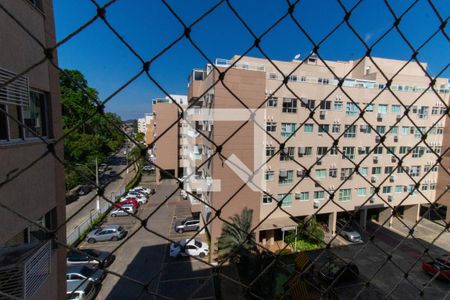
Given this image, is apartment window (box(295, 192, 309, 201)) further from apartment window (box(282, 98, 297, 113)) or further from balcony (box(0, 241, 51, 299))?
balcony (box(0, 241, 51, 299))

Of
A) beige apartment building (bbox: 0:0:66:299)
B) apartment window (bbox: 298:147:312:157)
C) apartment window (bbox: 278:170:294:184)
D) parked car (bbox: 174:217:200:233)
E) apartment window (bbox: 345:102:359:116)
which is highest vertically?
apartment window (bbox: 345:102:359:116)

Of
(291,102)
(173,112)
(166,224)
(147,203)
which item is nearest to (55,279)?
(291,102)

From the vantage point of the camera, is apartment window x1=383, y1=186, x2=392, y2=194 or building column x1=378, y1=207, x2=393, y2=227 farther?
building column x1=378, y1=207, x2=393, y2=227

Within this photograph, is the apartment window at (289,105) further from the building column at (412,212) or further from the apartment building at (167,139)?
the building column at (412,212)

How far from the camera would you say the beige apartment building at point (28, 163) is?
78 cm

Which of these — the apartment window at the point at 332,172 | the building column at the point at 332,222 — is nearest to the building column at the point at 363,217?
the building column at the point at 332,222

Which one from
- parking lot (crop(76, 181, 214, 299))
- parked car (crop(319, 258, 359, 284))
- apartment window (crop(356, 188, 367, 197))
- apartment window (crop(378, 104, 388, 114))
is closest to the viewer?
parked car (crop(319, 258, 359, 284))

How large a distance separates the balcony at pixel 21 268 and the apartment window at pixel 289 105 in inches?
226

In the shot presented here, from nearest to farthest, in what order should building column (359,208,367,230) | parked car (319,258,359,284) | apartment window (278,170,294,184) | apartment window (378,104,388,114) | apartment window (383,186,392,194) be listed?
parked car (319,258,359,284) < apartment window (278,170,294,184) < apartment window (378,104,388,114) < apartment window (383,186,392,194) < building column (359,208,367,230)

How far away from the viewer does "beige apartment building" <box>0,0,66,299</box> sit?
2.56 ft

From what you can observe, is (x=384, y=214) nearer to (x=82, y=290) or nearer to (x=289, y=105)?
(x=289, y=105)

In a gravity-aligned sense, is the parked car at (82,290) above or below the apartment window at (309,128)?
below

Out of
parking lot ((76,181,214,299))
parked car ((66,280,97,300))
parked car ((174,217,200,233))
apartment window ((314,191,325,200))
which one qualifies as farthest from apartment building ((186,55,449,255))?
parked car ((66,280,97,300))

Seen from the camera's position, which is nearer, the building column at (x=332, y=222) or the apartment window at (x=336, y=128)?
the apartment window at (x=336, y=128)
